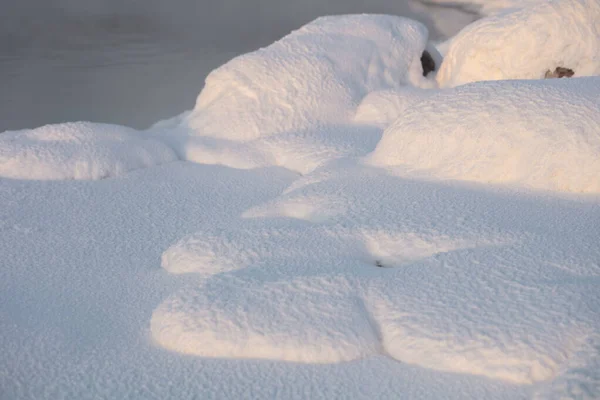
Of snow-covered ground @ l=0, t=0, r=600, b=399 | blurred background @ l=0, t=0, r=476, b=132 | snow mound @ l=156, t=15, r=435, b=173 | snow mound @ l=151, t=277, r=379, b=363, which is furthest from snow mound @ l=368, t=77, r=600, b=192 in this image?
blurred background @ l=0, t=0, r=476, b=132

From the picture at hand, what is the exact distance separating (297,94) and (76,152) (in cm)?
112

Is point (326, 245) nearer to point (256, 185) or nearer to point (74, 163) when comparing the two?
point (256, 185)

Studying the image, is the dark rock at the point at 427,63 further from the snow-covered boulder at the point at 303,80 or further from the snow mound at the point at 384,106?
the snow mound at the point at 384,106

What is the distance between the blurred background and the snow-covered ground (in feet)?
6.90

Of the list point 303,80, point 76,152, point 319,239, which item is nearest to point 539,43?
point 303,80

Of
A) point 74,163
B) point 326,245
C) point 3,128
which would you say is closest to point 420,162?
point 326,245

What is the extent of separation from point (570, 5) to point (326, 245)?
2.19 metres

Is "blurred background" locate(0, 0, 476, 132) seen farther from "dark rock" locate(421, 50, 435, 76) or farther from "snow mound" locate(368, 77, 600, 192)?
"snow mound" locate(368, 77, 600, 192)

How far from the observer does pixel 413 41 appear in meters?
3.90

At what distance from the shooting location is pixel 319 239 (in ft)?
6.79

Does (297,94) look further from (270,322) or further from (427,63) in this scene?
(270,322)

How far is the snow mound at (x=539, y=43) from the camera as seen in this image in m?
3.37

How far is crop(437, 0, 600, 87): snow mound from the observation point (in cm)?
337

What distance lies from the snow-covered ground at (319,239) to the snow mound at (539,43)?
1 centimetres
